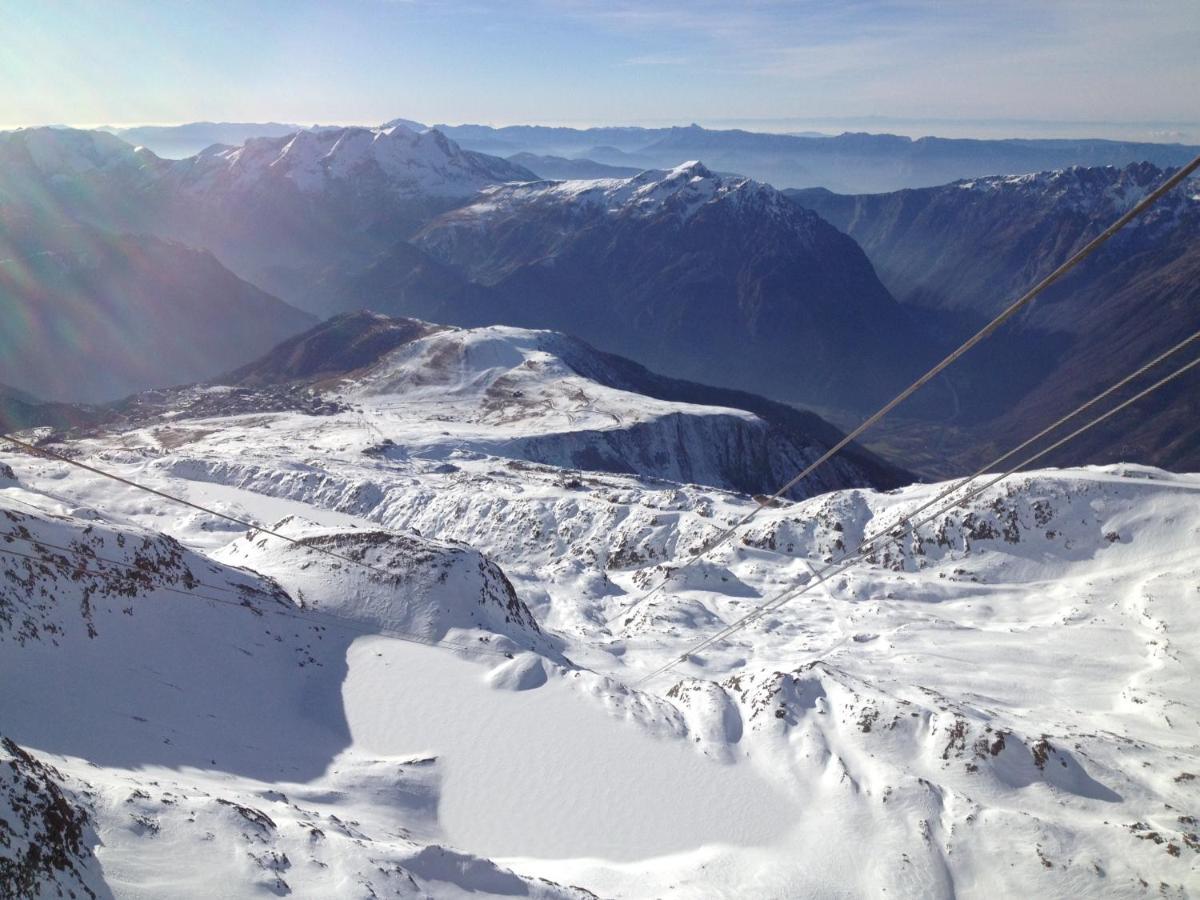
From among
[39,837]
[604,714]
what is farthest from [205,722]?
[604,714]

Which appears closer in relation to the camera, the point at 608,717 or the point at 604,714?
the point at 608,717

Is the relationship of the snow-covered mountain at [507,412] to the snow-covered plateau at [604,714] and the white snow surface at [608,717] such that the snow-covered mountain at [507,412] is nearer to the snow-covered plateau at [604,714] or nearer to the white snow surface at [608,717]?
the snow-covered plateau at [604,714]

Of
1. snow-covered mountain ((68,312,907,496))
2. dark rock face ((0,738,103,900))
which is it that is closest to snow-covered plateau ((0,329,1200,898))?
dark rock face ((0,738,103,900))

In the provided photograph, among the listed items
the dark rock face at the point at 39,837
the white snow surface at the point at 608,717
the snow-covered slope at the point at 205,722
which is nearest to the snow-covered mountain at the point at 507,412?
the white snow surface at the point at 608,717

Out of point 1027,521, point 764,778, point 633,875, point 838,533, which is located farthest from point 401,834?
point 1027,521

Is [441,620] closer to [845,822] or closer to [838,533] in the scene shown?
[845,822]

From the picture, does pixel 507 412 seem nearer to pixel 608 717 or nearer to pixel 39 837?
pixel 608 717
